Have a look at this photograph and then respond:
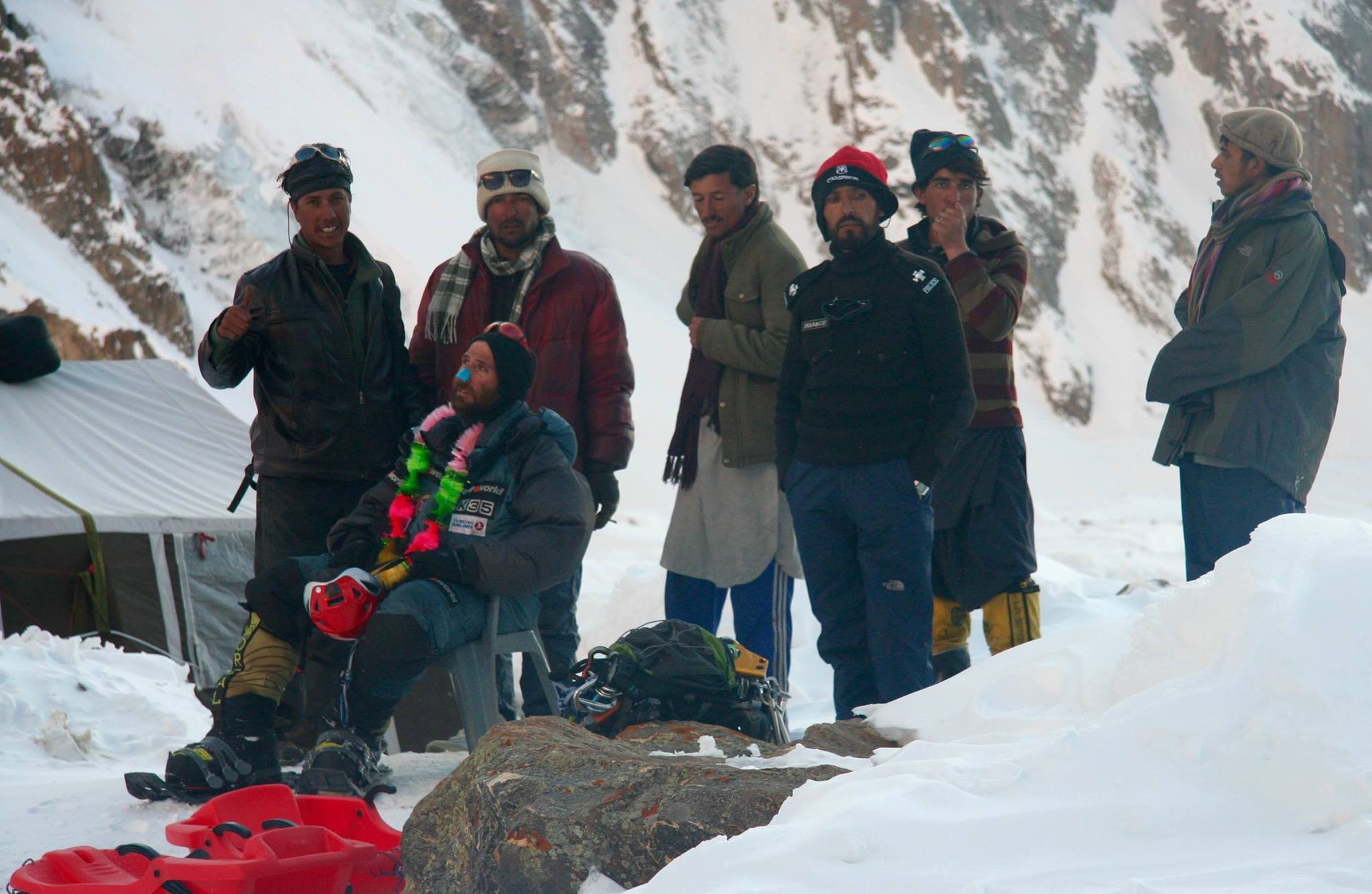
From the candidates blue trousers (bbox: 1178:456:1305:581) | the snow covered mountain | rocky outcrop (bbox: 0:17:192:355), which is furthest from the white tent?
rocky outcrop (bbox: 0:17:192:355)

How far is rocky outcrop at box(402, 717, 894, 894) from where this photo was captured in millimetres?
2367

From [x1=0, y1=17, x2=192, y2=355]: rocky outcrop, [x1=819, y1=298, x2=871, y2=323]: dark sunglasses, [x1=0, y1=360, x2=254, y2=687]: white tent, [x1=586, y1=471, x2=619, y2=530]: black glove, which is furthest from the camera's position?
[x1=0, y1=17, x2=192, y2=355]: rocky outcrop

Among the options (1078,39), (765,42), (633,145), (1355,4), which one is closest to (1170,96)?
(1078,39)

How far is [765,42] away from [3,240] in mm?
17310

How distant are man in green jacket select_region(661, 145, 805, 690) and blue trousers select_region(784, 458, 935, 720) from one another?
1.55 ft

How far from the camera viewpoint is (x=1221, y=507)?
4008mm

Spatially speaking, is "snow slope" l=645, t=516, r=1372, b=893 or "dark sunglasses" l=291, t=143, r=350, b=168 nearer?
"snow slope" l=645, t=516, r=1372, b=893

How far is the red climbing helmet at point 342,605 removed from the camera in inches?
147

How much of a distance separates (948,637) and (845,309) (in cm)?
115

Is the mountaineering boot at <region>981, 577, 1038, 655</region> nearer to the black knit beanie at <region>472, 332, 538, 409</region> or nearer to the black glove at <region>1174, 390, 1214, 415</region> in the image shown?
the black glove at <region>1174, 390, 1214, 415</region>

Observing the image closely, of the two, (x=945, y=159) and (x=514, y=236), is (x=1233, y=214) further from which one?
(x=514, y=236)

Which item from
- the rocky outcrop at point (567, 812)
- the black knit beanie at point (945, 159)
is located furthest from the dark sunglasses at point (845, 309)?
the rocky outcrop at point (567, 812)

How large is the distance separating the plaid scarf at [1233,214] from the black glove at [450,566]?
2259 mm

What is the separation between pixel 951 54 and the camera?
93.8 ft
